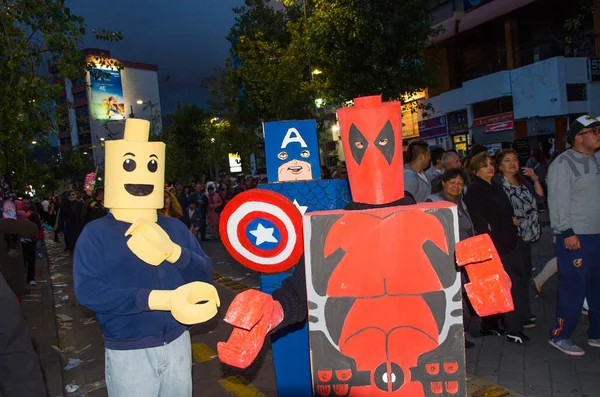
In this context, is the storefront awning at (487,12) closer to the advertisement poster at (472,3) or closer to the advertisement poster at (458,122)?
the advertisement poster at (472,3)

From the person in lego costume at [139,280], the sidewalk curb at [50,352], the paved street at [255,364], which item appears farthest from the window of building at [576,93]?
the person in lego costume at [139,280]

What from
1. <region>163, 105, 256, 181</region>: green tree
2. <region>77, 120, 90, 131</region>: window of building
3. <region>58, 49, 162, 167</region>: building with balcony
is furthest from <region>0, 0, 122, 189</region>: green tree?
<region>58, 49, 162, 167</region>: building with balcony

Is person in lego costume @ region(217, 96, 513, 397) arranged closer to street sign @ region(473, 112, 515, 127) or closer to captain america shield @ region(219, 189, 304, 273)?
captain america shield @ region(219, 189, 304, 273)

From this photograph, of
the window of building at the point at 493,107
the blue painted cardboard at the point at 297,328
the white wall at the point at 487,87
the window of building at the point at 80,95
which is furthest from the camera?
the window of building at the point at 80,95

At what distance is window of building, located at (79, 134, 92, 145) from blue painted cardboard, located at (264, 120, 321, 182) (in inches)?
3045

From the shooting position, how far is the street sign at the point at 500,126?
18.1 meters

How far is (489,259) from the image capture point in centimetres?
180

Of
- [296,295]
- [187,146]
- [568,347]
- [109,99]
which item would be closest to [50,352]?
[296,295]

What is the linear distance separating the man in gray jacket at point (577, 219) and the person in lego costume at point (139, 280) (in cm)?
291

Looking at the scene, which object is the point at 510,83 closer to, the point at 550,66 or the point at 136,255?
the point at 550,66

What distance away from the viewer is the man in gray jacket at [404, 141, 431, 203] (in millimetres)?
4320

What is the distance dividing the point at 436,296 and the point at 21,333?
5.30 feet

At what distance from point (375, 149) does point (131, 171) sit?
117cm

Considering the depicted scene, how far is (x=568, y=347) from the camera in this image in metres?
3.94
